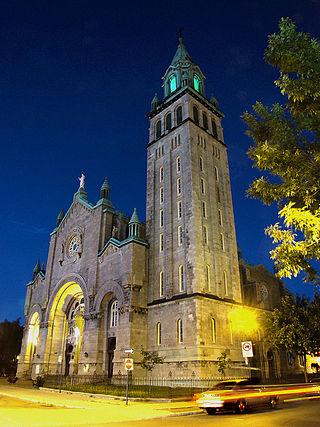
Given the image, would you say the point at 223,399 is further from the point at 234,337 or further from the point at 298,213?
the point at 234,337

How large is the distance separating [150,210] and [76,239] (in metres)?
12.6

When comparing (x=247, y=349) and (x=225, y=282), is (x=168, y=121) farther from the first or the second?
(x=247, y=349)

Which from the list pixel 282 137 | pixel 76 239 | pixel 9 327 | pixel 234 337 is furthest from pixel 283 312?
pixel 9 327

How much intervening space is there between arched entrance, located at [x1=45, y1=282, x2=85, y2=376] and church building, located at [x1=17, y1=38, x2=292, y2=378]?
14cm

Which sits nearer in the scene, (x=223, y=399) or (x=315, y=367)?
(x=223, y=399)

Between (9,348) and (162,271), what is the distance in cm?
4287

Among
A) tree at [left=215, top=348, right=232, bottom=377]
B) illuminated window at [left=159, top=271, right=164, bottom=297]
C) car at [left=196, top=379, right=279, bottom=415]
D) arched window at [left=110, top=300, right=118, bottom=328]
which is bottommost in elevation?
car at [left=196, top=379, right=279, bottom=415]

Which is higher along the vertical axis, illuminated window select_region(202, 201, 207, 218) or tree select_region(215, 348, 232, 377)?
illuminated window select_region(202, 201, 207, 218)

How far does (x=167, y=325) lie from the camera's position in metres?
31.3

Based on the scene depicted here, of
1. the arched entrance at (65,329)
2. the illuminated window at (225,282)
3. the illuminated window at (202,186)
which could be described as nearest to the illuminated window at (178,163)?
the illuminated window at (202,186)

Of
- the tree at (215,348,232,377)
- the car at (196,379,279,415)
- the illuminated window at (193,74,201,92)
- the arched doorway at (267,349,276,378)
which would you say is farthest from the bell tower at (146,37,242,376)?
the car at (196,379,279,415)

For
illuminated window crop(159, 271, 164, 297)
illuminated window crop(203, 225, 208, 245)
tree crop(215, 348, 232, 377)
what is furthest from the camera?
illuminated window crop(203, 225, 208, 245)

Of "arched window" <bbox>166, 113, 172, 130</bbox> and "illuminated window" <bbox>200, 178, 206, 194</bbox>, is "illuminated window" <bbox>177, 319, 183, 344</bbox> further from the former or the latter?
"arched window" <bbox>166, 113, 172, 130</bbox>

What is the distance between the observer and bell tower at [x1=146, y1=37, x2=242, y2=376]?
30.2 meters
